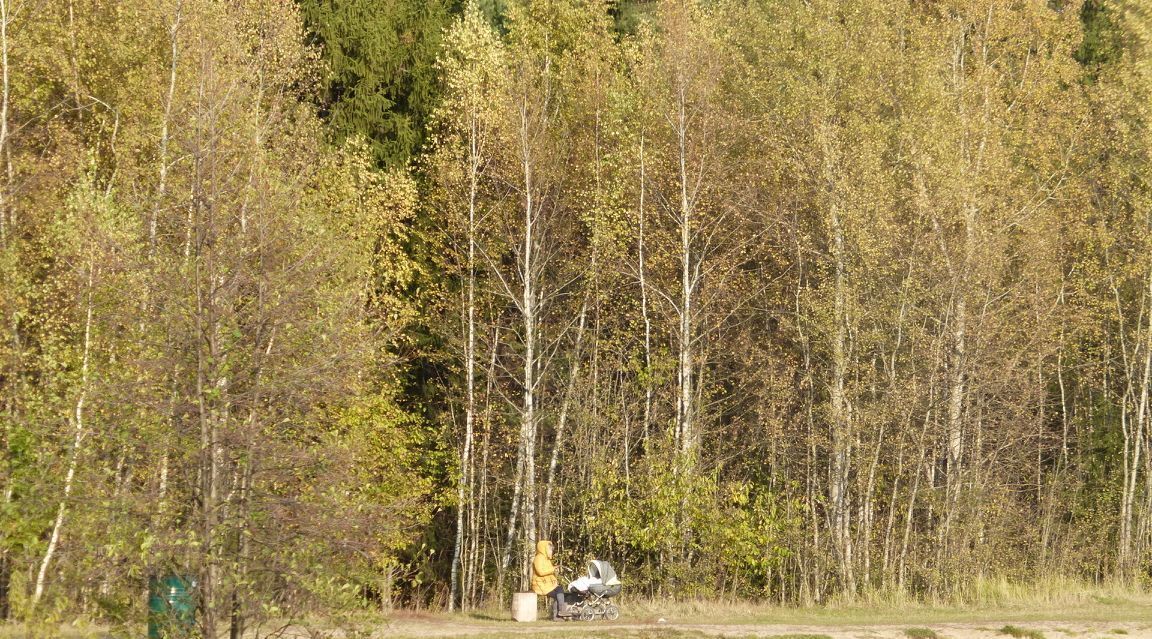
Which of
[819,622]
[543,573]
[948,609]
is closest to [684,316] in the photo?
[543,573]

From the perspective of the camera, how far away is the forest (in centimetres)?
2458

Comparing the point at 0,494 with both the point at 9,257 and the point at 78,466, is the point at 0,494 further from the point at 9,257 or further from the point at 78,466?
the point at 78,466

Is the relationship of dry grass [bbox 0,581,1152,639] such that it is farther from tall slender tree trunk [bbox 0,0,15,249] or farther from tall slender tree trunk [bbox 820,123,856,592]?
tall slender tree trunk [bbox 0,0,15,249]

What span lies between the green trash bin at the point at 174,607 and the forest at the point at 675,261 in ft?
20.5

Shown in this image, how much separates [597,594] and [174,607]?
895cm

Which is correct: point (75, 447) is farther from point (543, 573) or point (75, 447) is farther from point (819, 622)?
point (819, 622)

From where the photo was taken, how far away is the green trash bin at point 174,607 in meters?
13.0

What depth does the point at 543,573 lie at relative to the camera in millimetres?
21047

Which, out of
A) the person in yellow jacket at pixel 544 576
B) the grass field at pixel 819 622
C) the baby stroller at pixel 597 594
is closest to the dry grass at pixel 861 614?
the grass field at pixel 819 622

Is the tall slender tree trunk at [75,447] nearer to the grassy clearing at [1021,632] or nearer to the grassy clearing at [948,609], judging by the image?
the grassy clearing at [948,609]

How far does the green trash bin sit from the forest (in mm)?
6236

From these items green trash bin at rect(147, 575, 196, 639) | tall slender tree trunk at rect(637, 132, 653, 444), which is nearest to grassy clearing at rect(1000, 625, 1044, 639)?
tall slender tree trunk at rect(637, 132, 653, 444)

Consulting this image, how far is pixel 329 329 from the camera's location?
46.2ft

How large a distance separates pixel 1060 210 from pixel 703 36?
1045cm
